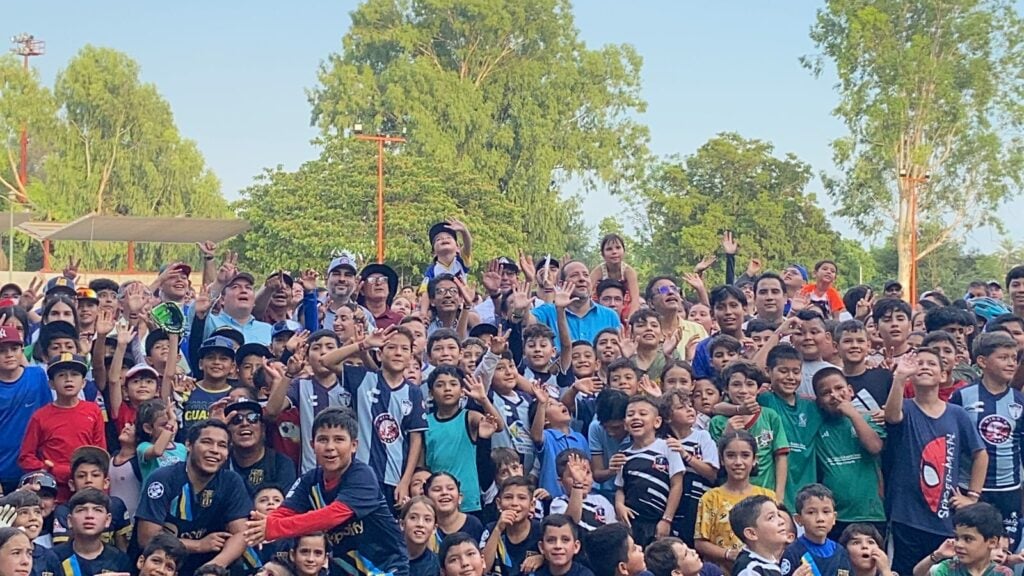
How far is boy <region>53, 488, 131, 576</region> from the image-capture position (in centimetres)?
683

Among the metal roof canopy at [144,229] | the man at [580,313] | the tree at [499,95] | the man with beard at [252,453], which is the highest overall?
the tree at [499,95]

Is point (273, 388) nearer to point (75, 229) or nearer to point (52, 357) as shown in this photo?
point (52, 357)

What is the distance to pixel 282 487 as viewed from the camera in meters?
7.21

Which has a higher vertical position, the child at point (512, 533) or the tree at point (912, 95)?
the tree at point (912, 95)

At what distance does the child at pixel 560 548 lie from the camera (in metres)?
6.90

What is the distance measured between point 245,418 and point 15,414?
1626 mm

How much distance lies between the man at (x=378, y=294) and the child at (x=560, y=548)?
267 cm

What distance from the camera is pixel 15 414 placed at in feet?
25.9

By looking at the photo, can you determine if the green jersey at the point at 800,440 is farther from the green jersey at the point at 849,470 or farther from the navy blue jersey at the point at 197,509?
the navy blue jersey at the point at 197,509

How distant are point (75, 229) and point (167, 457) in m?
25.8

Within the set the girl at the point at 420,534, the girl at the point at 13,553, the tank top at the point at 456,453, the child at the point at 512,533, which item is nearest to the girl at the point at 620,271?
the tank top at the point at 456,453

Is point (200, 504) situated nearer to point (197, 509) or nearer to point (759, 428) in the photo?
point (197, 509)

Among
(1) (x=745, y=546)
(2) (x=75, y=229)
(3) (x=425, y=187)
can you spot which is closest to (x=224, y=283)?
(1) (x=745, y=546)

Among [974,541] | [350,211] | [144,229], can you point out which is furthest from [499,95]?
[974,541]
